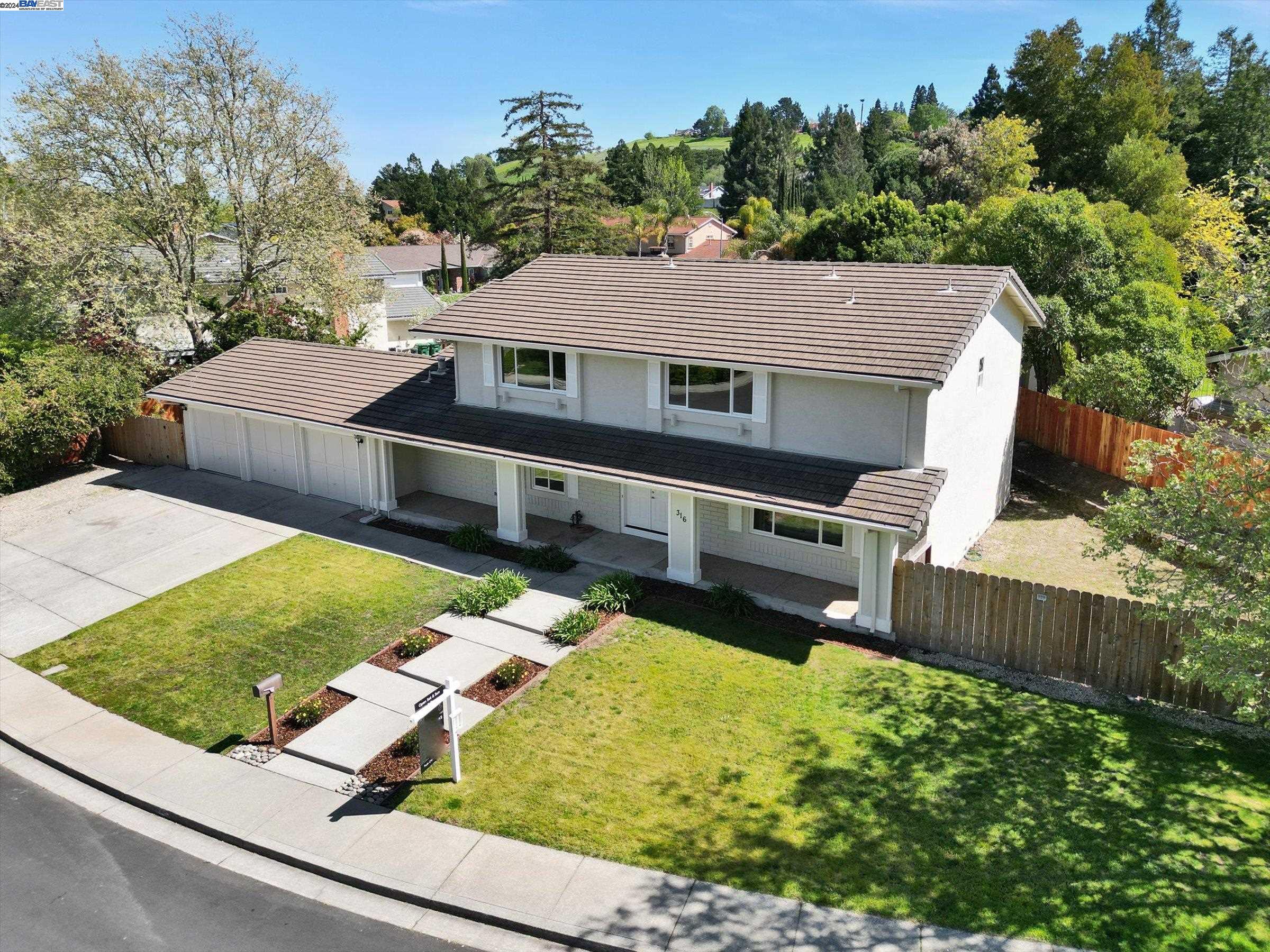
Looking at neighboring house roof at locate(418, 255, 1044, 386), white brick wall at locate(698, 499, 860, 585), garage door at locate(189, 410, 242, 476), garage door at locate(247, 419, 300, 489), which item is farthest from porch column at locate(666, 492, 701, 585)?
garage door at locate(189, 410, 242, 476)

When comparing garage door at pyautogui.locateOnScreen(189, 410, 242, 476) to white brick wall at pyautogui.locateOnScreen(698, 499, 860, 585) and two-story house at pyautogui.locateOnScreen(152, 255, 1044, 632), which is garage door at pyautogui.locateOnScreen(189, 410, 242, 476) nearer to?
two-story house at pyautogui.locateOnScreen(152, 255, 1044, 632)

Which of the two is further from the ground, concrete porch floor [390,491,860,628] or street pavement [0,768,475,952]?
concrete porch floor [390,491,860,628]

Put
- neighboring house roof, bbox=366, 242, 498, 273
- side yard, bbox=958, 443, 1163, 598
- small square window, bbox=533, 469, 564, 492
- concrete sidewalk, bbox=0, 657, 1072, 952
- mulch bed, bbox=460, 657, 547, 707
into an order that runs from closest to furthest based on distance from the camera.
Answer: concrete sidewalk, bbox=0, 657, 1072, 952
mulch bed, bbox=460, 657, 547, 707
side yard, bbox=958, 443, 1163, 598
small square window, bbox=533, 469, 564, 492
neighboring house roof, bbox=366, 242, 498, 273

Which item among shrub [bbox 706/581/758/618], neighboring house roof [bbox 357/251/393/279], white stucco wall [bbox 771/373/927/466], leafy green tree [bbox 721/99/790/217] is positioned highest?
leafy green tree [bbox 721/99/790/217]

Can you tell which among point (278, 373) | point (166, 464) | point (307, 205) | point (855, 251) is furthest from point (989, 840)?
point (855, 251)

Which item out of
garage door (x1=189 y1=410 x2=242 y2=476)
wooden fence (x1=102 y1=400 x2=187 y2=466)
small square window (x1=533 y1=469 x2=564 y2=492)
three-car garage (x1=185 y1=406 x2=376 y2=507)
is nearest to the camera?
small square window (x1=533 y1=469 x2=564 y2=492)

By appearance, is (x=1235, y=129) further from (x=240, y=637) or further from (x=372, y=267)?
(x=240, y=637)

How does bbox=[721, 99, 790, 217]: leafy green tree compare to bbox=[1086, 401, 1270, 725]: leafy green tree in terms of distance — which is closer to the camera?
bbox=[1086, 401, 1270, 725]: leafy green tree
